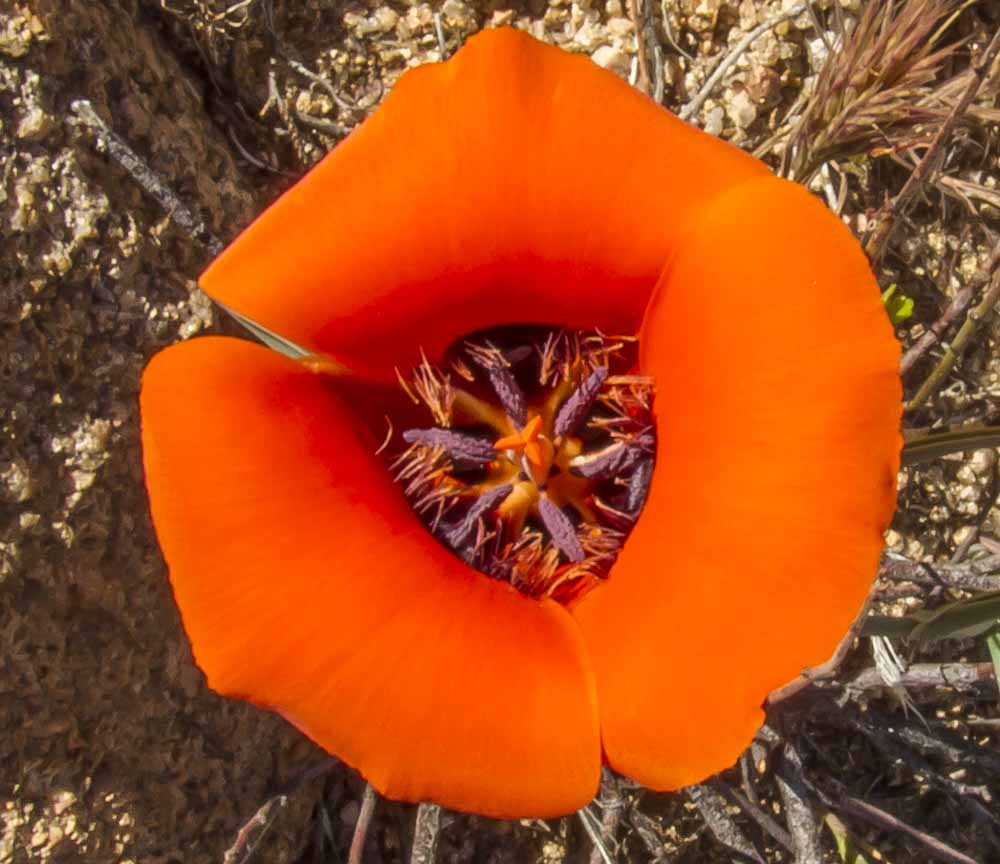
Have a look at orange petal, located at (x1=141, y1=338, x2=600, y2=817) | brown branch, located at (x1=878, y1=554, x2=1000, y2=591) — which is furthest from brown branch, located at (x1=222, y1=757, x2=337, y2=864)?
brown branch, located at (x1=878, y1=554, x2=1000, y2=591)

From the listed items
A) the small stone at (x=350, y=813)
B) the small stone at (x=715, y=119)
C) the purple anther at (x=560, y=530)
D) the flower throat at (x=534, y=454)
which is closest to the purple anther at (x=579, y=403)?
the flower throat at (x=534, y=454)

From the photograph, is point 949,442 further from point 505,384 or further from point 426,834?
point 426,834

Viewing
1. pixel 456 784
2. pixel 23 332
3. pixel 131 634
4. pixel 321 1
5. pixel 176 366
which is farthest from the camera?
pixel 321 1

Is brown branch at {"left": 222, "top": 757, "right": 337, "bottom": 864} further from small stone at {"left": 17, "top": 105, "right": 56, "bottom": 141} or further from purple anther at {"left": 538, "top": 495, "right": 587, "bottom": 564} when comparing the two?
small stone at {"left": 17, "top": 105, "right": 56, "bottom": 141}

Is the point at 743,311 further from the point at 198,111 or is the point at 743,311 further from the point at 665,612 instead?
the point at 198,111

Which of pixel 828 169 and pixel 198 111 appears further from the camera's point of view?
pixel 828 169

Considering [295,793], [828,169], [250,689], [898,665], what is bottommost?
[898,665]

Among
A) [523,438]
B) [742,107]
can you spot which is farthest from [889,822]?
[742,107]

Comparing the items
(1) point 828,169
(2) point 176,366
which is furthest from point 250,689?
(1) point 828,169
